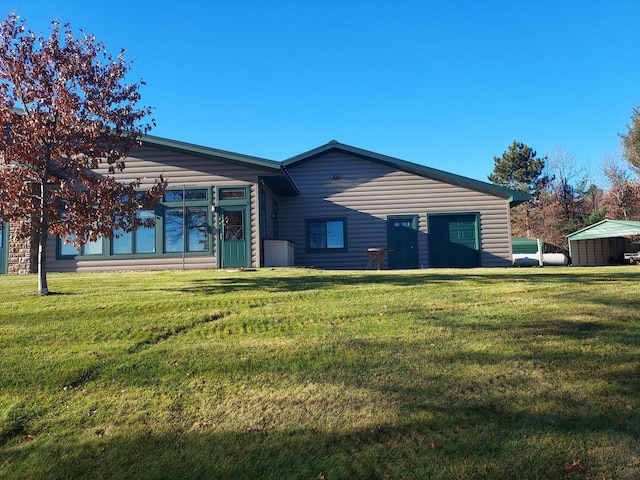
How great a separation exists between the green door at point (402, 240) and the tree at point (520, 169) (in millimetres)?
26037

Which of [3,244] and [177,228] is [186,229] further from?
[3,244]

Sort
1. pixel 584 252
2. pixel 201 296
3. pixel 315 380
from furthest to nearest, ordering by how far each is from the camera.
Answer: pixel 584 252, pixel 201 296, pixel 315 380

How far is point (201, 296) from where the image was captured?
7156 mm

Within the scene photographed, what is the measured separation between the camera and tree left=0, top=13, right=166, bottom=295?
7293mm

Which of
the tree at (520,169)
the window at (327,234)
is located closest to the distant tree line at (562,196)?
the tree at (520,169)

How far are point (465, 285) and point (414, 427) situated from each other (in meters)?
5.46

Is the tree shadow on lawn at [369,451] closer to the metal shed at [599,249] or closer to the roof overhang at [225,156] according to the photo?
the roof overhang at [225,156]

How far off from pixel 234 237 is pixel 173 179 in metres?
2.62

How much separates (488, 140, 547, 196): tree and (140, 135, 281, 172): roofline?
3120 cm

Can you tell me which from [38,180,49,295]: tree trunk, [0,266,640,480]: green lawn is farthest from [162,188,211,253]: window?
[0,266,640,480]: green lawn

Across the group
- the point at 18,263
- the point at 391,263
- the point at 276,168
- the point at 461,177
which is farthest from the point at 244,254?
the point at 461,177

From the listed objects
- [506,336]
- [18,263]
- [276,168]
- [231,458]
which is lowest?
[231,458]

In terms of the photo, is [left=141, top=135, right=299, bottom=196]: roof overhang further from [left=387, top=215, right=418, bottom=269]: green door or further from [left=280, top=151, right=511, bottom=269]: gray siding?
[left=387, top=215, right=418, bottom=269]: green door

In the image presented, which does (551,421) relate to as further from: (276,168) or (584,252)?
(584,252)
